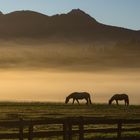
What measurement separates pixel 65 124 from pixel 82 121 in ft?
2.87

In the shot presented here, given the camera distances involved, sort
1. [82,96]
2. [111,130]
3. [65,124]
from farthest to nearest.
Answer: [82,96] → [111,130] → [65,124]

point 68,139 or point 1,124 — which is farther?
point 68,139

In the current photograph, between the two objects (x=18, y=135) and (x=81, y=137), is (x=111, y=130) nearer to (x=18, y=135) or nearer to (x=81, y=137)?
(x=81, y=137)

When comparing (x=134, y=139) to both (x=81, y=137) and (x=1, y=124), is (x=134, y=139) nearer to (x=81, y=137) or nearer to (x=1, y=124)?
(x=81, y=137)

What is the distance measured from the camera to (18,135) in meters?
26.5

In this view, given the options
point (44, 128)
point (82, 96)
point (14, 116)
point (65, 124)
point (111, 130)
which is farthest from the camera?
point (82, 96)

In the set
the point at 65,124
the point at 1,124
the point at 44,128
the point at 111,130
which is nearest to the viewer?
the point at 1,124

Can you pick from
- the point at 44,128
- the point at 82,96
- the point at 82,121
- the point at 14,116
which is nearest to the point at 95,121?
the point at 82,121

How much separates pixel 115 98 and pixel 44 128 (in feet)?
143

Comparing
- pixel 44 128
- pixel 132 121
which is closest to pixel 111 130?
pixel 132 121

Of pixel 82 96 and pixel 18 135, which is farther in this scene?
pixel 82 96

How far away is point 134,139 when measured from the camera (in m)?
31.1

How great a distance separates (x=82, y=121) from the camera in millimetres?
28078

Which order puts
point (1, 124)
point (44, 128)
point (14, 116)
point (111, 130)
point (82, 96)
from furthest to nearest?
point (82, 96)
point (14, 116)
point (44, 128)
point (111, 130)
point (1, 124)
